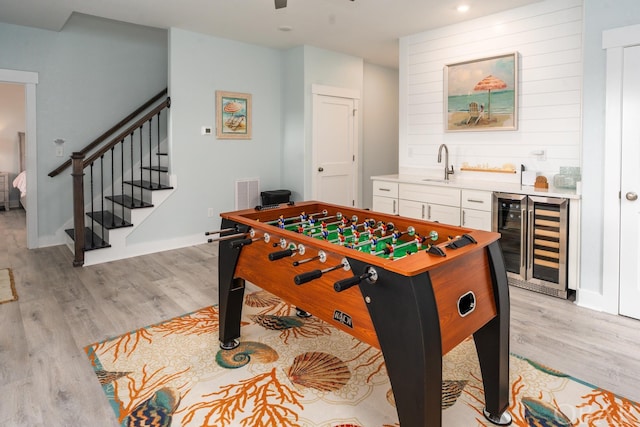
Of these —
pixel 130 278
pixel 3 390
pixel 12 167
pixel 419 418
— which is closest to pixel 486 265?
pixel 419 418

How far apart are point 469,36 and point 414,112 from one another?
1032 millimetres

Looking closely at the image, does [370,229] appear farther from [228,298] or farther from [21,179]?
[21,179]

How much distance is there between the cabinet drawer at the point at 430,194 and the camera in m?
4.10

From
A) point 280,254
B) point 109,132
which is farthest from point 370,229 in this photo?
point 109,132

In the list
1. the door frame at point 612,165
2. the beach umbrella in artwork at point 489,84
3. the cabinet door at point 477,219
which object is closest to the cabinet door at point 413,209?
the cabinet door at point 477,219

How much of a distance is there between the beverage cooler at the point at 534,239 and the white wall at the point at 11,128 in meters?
8.83

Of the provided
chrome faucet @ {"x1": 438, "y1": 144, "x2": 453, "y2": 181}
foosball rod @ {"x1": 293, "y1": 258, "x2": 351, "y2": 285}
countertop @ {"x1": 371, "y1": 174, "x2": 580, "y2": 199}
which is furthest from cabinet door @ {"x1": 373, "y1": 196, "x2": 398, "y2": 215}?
foosball rod @ {"x1": 293, "y1": 258, "x2": 351, "y2": 285}

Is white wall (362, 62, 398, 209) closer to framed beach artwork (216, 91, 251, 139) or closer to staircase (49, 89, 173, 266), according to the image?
framed beach artwork (216, 91, 251, 139)

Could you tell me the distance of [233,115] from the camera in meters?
5.66

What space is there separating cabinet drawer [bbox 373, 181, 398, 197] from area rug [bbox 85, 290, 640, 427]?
223cm

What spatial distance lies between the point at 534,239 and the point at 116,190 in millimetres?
5324

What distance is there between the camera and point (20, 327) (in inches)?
115

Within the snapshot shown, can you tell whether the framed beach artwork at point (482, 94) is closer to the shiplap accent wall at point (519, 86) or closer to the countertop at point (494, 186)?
the shiplap accent wall at point (519, 86)

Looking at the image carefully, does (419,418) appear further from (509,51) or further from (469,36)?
(469,36)
